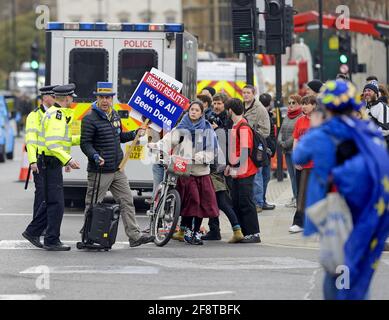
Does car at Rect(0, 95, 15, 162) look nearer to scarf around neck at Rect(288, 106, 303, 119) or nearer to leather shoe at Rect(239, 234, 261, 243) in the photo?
scarf around neck at Rect(288, 106, 303, 119)

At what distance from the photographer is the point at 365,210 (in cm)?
750

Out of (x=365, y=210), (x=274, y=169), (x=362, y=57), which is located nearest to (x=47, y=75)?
(x=274, y=169)

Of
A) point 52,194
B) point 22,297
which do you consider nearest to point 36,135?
point 52,194

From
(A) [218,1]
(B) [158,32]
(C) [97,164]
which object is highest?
(A) [218,1]

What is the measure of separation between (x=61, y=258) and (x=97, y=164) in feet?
4.09

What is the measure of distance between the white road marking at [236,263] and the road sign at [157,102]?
2449mm

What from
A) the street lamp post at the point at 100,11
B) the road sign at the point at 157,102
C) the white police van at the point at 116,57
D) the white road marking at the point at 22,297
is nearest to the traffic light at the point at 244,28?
the white police van at the point at 116,57

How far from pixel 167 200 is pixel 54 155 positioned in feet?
5.04

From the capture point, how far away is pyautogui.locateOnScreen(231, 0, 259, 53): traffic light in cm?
1928

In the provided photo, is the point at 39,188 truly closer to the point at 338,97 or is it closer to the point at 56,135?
the point at 56,135

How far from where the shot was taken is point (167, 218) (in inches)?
559

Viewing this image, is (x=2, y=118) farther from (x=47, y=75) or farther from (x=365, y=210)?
(x=365, y=210)

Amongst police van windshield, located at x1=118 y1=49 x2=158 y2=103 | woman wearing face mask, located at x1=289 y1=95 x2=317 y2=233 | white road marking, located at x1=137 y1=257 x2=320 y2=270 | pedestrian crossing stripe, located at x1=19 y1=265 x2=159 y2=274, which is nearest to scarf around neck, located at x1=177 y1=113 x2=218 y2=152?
woman wearing face mask, located at x1=289 y1=95 x2=317 y2=233

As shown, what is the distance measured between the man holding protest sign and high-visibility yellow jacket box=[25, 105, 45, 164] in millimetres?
499
